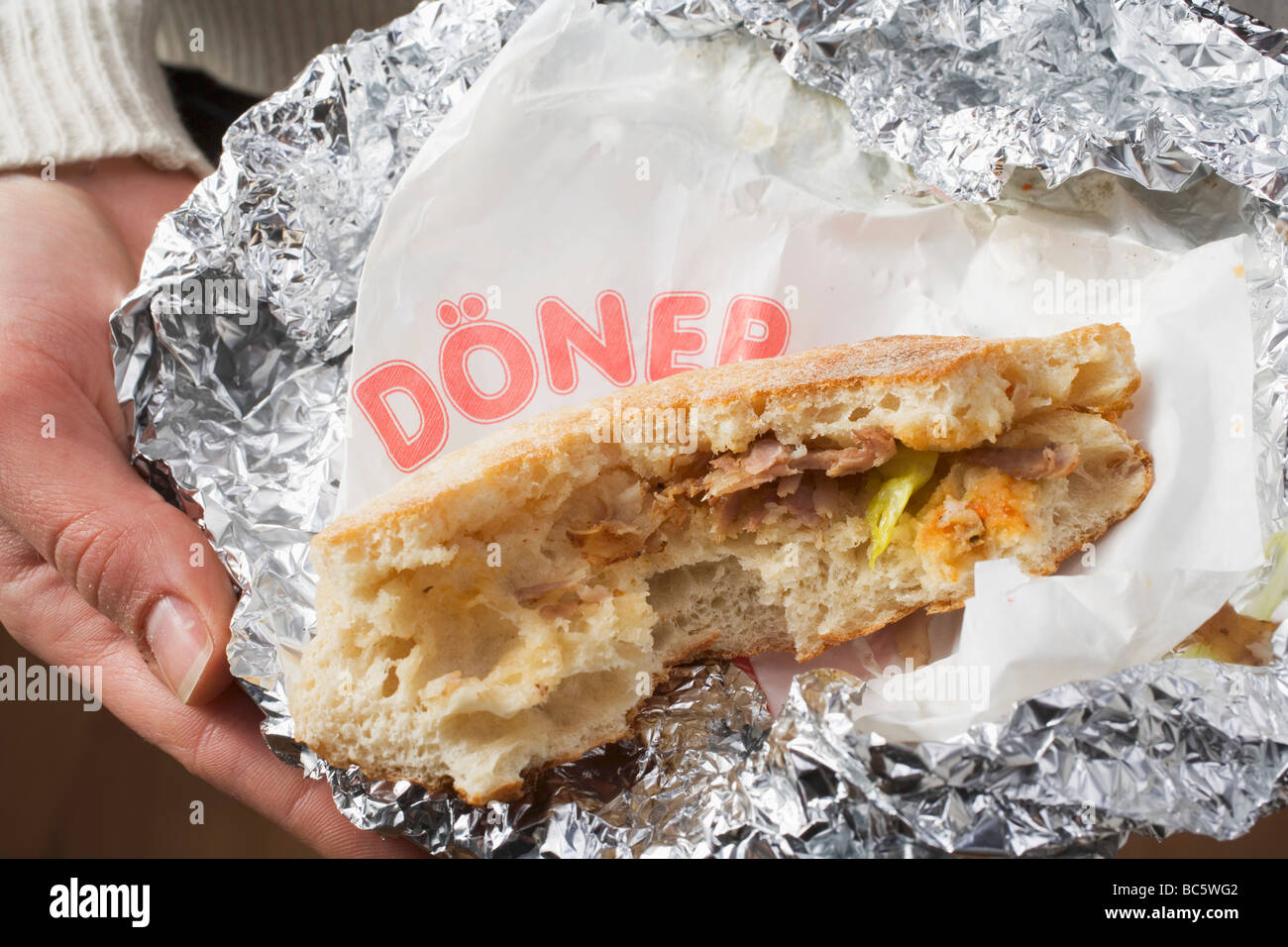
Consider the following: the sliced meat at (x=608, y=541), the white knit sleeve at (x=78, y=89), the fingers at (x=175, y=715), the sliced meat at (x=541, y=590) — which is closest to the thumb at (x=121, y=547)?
the fingers at (x=175, y=715)

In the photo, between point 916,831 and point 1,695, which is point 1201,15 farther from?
point 1,695

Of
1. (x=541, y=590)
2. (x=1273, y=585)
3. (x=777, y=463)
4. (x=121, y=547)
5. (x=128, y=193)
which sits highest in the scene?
(x=128, y=193)

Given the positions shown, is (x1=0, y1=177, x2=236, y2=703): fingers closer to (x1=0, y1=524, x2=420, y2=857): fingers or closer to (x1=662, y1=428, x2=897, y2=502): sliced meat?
(x1=0, y1=524, x2=420, y2=857): fingers

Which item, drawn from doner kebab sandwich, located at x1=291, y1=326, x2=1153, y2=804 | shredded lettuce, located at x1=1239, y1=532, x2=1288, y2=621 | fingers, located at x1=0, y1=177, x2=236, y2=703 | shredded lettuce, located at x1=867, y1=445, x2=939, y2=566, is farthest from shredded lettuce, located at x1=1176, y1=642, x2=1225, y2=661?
fingers, located at x1=0, y1=177, x2=236, y2=703

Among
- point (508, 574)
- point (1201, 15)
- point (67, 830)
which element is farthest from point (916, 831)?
point (67, 830)

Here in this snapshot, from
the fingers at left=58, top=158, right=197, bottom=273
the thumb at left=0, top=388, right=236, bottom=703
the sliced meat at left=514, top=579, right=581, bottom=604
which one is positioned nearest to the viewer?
the sliced meat at left=514, top=579, right=581, bottom=604

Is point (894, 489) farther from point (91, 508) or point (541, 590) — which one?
point (91, 508)

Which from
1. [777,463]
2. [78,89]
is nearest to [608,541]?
[777,463]
